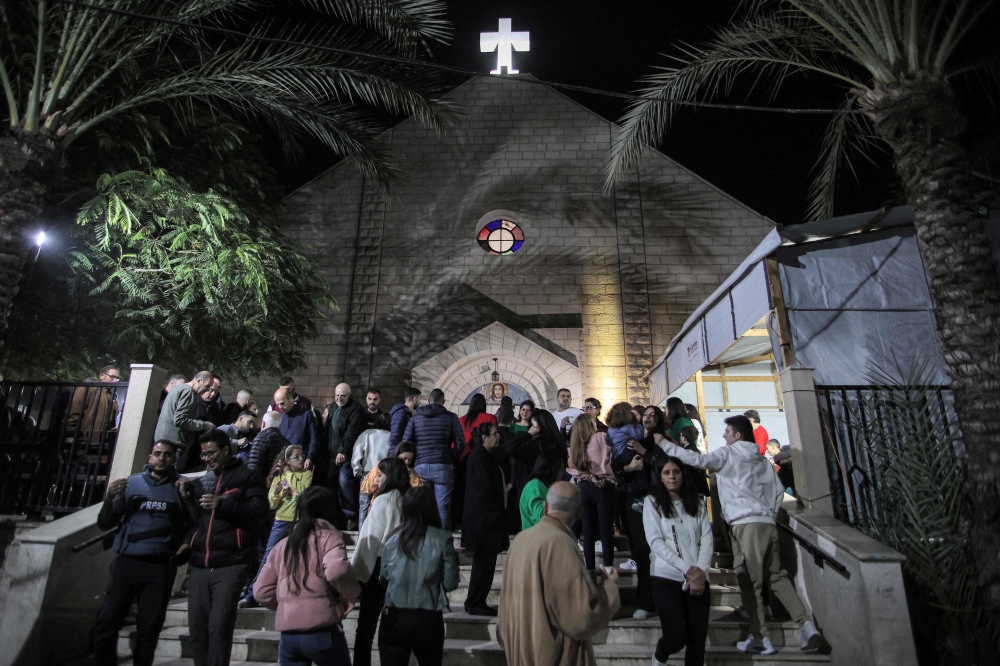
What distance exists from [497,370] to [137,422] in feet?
25.5

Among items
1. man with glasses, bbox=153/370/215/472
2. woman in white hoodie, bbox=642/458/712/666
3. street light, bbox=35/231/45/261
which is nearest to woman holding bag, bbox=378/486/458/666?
woman in white hoodie, bbox=642/458/712/666

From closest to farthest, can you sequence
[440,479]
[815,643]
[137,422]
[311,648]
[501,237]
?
[311,648] < [815,643] < [440,479] < [137,422] < [501,237]

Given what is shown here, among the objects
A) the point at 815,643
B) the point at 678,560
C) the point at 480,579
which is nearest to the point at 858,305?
the point at 815,643

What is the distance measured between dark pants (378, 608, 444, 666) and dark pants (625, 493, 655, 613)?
2.09 meters

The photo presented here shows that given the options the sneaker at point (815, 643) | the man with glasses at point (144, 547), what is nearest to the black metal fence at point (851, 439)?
the sneaker at point (815, 643)

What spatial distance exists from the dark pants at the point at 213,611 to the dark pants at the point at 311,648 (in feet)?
2.22

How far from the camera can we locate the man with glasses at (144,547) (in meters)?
4.38

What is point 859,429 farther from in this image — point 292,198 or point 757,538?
point 292,198

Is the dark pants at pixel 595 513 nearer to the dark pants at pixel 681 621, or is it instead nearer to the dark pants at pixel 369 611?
the dark pants at pixel 681 621

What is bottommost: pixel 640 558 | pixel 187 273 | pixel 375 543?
pixel 640 558

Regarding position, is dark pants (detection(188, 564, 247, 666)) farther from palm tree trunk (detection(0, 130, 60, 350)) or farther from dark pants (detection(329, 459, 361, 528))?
palm tree trunk (detection(0, 130, 60, 350))

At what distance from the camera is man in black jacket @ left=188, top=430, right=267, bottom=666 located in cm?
421

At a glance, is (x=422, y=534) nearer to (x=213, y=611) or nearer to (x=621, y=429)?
(x=213, y=611)

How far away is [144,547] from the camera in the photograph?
4.50 meters
